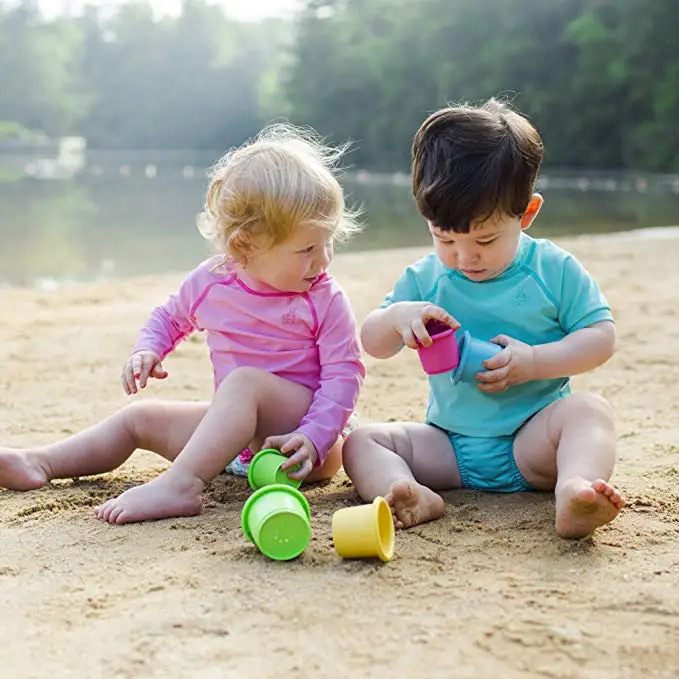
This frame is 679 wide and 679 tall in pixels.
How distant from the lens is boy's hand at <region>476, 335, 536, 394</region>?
2.33m

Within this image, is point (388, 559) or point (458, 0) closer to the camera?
point (388, 559)

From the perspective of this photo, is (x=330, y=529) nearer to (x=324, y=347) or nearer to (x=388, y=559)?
(x=388, y=559)

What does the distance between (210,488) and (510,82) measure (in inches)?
1372

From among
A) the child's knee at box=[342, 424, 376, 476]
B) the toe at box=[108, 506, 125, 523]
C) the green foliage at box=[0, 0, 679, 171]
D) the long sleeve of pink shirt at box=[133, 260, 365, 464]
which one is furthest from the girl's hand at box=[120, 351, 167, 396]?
the green foliage at box=[0, 0, 679, 171]

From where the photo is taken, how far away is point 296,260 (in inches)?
101

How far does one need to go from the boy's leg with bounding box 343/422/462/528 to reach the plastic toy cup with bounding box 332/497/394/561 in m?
0.27

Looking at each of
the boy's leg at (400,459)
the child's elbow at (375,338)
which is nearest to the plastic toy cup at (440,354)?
the child's elbow at (375,338)

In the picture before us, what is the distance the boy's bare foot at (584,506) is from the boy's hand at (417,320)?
1.49ft

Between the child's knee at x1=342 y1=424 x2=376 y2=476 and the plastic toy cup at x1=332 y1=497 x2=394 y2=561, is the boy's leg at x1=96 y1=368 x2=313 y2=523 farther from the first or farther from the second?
the plastic toy cup at x1=332 y1=497 x2=394 y2=561

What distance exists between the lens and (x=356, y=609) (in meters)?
1.73

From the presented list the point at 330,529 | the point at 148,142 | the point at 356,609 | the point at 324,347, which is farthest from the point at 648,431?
the point at 148,142

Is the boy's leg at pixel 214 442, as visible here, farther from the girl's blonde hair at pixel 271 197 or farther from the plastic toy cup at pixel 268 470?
the girl's blonde hair at pixel 271 197

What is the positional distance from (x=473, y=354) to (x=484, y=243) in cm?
26

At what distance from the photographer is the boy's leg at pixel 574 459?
2025 millimetres
